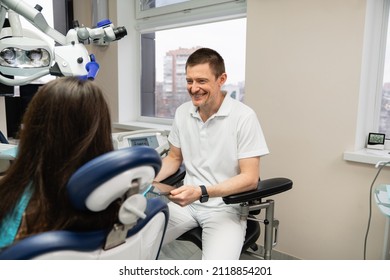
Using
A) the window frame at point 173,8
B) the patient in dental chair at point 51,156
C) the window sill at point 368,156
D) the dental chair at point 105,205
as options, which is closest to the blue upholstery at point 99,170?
the dental chair at point 105,205

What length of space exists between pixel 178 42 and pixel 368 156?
5.88 ft

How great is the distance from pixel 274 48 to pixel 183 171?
898 mm

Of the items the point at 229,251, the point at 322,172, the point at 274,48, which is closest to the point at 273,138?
the point at 322,172

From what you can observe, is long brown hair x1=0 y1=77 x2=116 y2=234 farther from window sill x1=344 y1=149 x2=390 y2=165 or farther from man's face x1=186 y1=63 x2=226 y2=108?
Answer: window sill x1=344 y1=149 x2=390 y2=165

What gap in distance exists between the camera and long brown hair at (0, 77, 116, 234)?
0.65 metres

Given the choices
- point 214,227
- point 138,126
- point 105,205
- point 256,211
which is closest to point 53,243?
point 105,205

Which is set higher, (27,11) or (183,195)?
(27,11)

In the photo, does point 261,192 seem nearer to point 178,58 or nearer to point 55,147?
point 55,147

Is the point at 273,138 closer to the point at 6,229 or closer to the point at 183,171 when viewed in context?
the point at 183,171

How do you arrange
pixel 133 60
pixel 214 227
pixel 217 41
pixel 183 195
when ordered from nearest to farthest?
pixel 183 195
pixel 214 227
pixel 217 41
pixel 133 60

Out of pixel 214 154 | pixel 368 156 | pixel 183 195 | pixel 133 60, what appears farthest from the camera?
pixel 133 60

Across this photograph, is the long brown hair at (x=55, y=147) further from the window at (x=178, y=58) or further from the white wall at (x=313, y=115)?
the window at (x=178, y=58)

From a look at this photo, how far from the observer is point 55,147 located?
66 centimetres

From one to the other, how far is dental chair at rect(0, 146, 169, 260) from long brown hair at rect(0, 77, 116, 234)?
0.14ft
